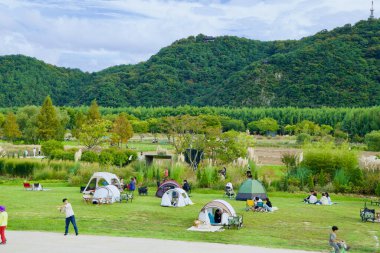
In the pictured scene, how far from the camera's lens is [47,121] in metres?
63.8

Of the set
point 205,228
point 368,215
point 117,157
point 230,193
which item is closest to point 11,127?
point 117,157

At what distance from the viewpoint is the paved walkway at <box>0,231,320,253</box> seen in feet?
51.5

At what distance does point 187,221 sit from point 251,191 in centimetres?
782

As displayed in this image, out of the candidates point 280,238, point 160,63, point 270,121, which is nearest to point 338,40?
point 270,121

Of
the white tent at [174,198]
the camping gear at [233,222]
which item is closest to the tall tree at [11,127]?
the white tent at [174,198]

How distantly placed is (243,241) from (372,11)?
430ft

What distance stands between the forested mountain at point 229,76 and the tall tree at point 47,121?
214ft

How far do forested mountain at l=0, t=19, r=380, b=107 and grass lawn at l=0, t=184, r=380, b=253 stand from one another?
87.0 m

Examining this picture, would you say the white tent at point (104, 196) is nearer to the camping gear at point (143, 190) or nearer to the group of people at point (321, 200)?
the camping gear at point (143, 190)

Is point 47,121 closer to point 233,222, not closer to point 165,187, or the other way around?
point 165,187

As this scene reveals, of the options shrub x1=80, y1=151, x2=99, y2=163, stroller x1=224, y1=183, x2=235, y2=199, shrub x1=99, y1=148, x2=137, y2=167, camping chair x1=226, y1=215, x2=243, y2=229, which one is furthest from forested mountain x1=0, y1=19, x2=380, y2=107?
camping chair x1=226, y1=215, x2=243, y2=229

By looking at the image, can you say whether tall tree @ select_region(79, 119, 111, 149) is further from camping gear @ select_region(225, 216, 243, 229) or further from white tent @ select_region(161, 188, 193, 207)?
camping gear @ select_region(225, 216, 243, 229)

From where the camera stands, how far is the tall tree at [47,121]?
209 ft

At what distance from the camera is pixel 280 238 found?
1870 cm
